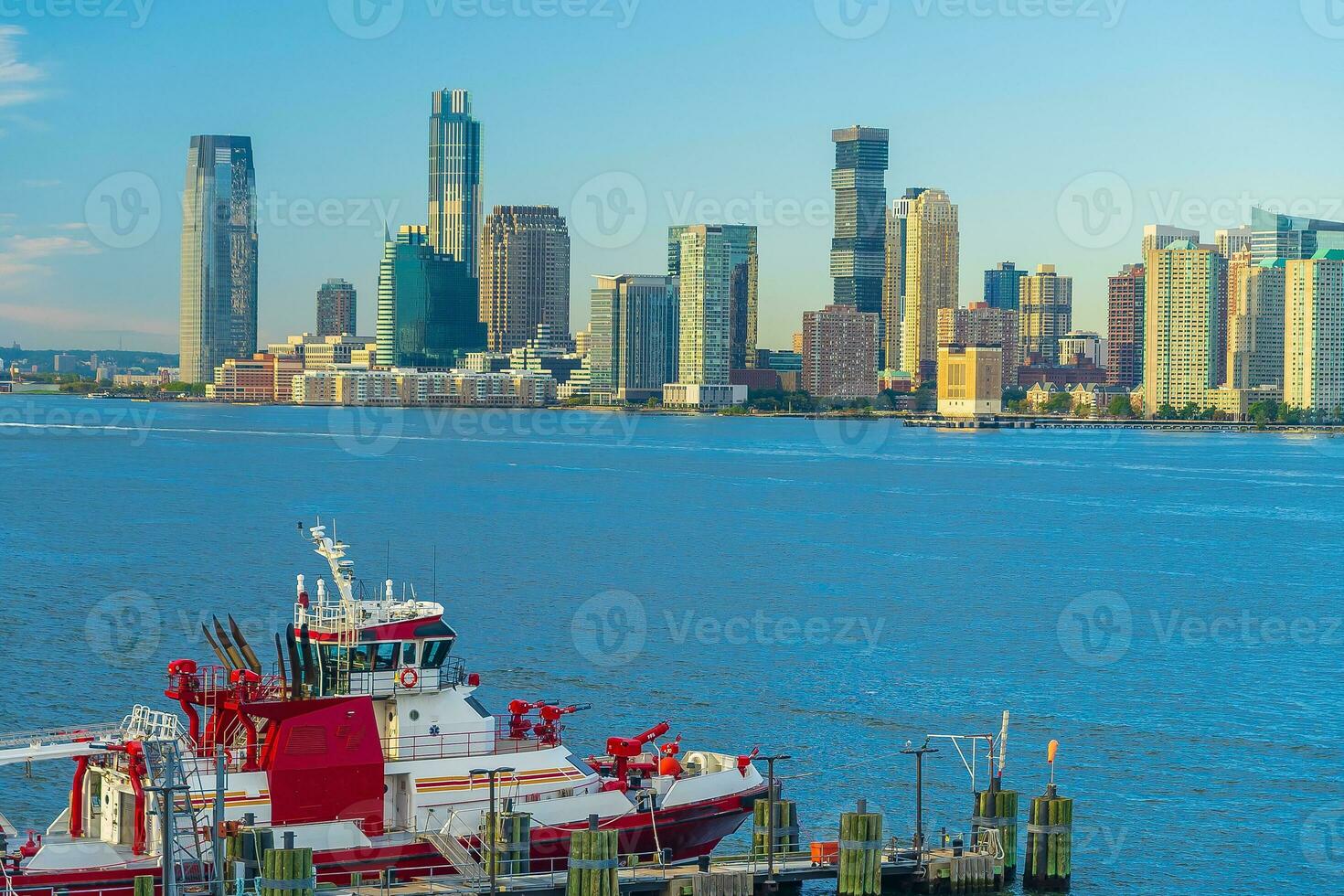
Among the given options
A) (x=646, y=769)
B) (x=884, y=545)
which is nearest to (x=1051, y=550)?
(x=884, y=545)

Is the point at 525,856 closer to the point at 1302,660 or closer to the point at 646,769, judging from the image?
the point at 646,769

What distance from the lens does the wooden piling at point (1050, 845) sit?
31266mm

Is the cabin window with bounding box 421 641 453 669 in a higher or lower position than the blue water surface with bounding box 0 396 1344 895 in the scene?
higher

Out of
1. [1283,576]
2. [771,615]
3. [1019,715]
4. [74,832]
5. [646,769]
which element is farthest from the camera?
[1283,576]

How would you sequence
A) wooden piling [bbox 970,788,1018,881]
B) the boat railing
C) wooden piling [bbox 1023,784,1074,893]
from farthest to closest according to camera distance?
wooden piling [bbox 1023,784,1074,893] → wooden piling [bbox 970,788,1018,881] → the boat railing

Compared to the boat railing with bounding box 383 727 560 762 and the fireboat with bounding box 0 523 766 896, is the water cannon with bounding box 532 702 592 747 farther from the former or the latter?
the boat railing with bounding box 383 727 560 762

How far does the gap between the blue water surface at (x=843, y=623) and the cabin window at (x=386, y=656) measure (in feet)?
33.7

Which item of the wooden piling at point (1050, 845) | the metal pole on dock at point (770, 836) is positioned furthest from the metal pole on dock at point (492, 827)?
the wooden piling at point (1050, 845)

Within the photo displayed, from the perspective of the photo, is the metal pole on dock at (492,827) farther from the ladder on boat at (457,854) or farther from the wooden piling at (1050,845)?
the wooden piling at (1050,845)

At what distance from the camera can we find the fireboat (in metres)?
→ 26.7

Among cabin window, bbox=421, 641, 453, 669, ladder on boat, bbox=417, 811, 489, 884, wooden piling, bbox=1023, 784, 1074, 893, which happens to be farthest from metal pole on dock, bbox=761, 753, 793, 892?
cabin window, bbox=421, 641, 453, 669

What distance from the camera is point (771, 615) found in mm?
64812

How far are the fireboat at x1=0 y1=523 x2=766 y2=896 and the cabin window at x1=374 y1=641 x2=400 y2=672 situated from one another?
32 millimetres

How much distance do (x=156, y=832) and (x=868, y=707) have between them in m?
24.7
